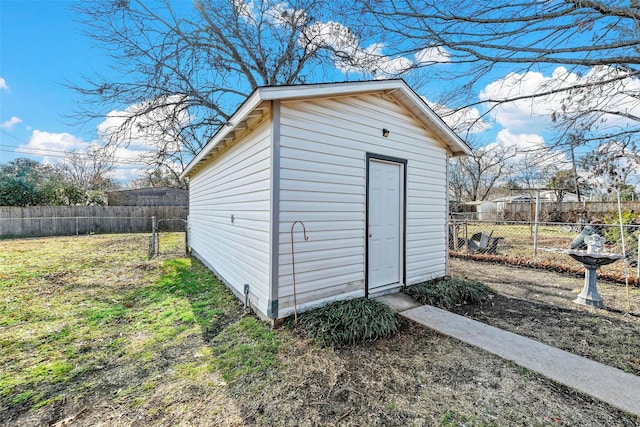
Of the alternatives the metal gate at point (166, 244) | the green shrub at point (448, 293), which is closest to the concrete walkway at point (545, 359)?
the green shrub at point (448, 293)

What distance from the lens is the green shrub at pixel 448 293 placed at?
431 centimetres

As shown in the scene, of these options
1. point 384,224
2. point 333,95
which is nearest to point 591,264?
point 384,224

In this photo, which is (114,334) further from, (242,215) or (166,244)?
(166,244)

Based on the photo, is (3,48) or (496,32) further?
(3,48)

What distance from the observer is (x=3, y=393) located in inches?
92.2

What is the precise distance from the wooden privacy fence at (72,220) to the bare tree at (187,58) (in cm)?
812

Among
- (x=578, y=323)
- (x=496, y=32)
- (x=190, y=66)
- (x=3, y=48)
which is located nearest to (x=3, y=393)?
(x=578, y=323)

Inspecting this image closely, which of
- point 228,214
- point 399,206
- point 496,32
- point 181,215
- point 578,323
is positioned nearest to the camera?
point 578,323

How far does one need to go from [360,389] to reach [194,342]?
6.57 ft

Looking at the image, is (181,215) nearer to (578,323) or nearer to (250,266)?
(250,266)

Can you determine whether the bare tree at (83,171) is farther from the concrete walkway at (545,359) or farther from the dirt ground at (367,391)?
the concrete walkway at (545,359)

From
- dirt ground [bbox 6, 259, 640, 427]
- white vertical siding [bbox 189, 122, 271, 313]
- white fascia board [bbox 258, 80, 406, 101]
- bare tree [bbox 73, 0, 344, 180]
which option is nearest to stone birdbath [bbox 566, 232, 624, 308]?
dirt ground [bbox 6, 259, 640, 427]

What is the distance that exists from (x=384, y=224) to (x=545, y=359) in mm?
2495

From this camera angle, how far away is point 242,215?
4.45 metres
